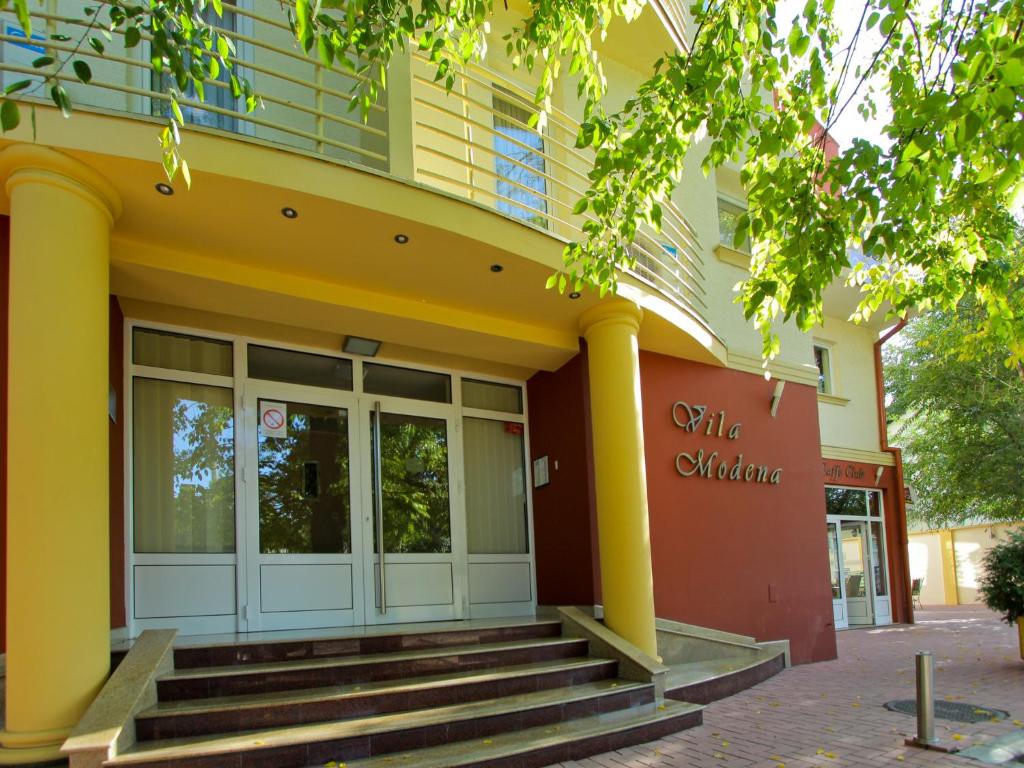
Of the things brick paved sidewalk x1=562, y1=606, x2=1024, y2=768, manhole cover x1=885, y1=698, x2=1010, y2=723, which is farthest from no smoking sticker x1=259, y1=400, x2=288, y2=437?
manhole cover x1=885, y1=698, x2=1010, y2=723

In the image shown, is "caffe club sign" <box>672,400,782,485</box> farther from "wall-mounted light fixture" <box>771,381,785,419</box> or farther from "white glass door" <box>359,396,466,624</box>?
"white glass door" <box>359,396,466,624</box>

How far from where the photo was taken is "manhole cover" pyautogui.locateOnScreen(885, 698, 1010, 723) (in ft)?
21.0

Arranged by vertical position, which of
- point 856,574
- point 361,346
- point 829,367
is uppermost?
point 829,367

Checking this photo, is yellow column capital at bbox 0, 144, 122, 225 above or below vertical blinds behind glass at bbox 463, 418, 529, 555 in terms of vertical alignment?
above

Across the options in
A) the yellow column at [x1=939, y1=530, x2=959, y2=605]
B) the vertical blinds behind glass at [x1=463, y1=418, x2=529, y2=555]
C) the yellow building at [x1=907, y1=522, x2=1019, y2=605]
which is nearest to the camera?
the vertical blinds behind glass at [x1=463, y1=418, x2=529, y2=555]

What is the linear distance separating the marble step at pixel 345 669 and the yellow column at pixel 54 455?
0.58 metres

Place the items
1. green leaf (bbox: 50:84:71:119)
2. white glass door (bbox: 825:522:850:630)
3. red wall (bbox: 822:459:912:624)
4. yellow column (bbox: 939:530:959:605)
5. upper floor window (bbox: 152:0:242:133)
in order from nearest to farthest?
green leaf (bbox: 50:84:71:119) → upper floor window (bbox: 152:0:242:133) → white glass door (bbox: 825:522:850:630) → red wall (bbox: 822:459:912:624) → yellow column (bbox: 939:530:959:605)

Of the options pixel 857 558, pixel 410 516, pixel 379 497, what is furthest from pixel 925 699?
pixel 857 558

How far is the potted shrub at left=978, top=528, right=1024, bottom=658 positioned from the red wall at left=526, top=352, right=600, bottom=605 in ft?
15.4

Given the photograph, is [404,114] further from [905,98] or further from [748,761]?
[748,761]

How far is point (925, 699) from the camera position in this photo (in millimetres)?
5555

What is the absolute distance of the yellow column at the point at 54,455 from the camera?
176 inches

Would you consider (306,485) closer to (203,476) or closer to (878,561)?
(203,476)

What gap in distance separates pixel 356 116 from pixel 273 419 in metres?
2.88
